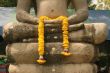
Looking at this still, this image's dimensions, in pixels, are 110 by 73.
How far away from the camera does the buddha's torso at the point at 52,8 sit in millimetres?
5176

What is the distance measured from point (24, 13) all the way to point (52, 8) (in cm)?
33

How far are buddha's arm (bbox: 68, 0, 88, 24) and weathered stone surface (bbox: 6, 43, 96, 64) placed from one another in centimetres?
32

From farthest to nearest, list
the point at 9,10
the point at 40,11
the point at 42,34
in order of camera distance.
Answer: the point at 9,10 < the point at 40,11 < the point at 42,34

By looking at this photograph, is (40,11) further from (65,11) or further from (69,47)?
(69,47)

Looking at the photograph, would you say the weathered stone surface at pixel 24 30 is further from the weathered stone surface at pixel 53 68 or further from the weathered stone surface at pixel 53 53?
the weathered stone surface at pixel 53 68

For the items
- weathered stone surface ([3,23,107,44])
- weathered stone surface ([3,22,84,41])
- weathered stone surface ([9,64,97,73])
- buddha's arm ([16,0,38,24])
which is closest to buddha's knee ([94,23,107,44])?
weathered stone surface ([3,23,107,44])

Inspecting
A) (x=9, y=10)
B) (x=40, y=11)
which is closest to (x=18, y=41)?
(x=40, y=11)

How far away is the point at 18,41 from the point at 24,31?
0.50ft

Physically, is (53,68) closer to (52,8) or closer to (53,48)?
(53,48)

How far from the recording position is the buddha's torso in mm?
5176

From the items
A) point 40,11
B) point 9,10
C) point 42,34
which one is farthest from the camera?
point 9,10

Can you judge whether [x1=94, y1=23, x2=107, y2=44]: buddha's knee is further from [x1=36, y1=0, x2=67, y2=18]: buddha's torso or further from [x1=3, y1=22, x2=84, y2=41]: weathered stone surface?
[x1=36, y1=0, x2=67, y2=18]: buddha's torso

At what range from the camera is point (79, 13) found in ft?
17.0

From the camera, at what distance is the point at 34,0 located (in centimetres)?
539
